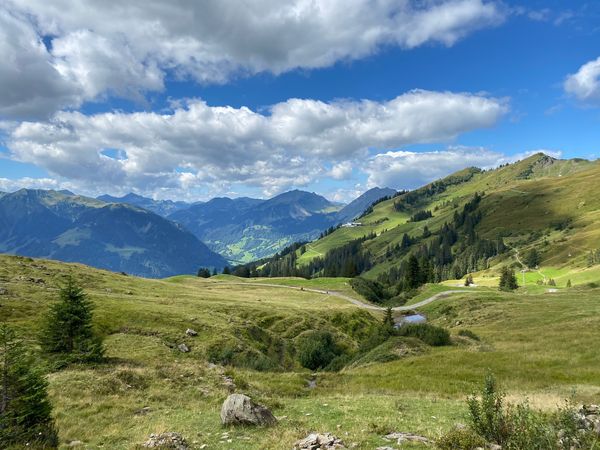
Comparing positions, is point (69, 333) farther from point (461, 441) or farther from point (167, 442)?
point (461, 441)

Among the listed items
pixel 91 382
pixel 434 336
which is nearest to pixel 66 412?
pixel 91 382

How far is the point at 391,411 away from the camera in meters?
20.3

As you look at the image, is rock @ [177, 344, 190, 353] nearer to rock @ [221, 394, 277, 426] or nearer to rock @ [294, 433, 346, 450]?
rock @ [221, 394, 277, 426]

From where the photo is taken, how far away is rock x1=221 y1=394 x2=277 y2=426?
17328 millimetres

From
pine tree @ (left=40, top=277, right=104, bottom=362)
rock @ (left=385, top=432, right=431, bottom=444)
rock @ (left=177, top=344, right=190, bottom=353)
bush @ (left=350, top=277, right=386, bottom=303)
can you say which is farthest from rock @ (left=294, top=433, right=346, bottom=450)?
bush @ (left=350, top=277, right=386, bottom=303)

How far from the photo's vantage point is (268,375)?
34312 millimetres

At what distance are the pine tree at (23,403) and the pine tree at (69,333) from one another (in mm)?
14899

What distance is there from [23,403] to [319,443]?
39.8ft

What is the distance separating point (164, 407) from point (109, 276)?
72.8 m

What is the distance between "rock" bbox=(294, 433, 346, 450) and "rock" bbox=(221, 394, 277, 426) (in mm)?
4399

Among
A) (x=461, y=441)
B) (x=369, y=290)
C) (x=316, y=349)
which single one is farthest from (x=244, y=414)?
(x=369, y=290)

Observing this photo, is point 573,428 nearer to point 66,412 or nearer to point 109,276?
point 66,412

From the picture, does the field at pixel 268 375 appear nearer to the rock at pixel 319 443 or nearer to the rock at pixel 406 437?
the rock at pixel 406 437

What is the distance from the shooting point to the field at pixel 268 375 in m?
17.6
